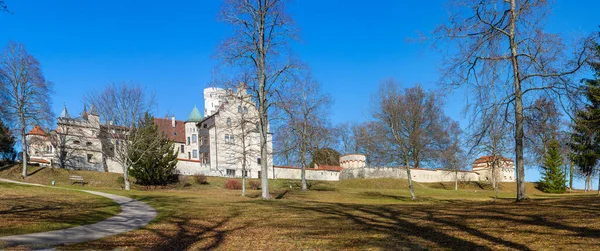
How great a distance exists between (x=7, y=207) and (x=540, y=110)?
1886 cm

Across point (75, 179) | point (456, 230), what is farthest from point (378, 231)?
point (75, 179)

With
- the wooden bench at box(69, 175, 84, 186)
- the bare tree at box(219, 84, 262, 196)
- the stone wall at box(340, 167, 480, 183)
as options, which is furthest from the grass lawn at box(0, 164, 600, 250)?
the stone wall at box(340, 167, 480, 183)

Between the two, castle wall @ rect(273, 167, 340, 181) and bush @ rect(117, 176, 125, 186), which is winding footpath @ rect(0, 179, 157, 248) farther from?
castle wall @ rect(273, 167, 340, 181)

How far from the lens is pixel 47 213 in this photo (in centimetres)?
1309

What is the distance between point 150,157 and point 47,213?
27.0m

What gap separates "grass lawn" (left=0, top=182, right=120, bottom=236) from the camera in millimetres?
10555

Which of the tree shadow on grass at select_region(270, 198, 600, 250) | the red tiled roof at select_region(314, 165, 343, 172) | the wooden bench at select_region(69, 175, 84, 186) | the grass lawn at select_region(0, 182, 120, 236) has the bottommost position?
the red tiled roof at select_region(314, 165, 343, 172)

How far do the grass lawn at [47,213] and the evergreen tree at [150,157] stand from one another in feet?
62.7

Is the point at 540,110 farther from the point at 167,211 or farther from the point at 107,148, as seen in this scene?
the point at 107,148

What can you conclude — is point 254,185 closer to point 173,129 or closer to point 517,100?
point 173,129

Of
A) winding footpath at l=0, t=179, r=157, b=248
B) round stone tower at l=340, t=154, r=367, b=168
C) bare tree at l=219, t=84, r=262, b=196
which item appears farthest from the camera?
round stone tower at l=340, t=154, r=367, b=168

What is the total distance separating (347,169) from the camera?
57.5 metres

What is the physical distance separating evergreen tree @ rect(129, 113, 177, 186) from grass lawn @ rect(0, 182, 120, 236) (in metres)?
19.1

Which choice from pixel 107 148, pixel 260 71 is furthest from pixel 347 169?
pixel 260 71
